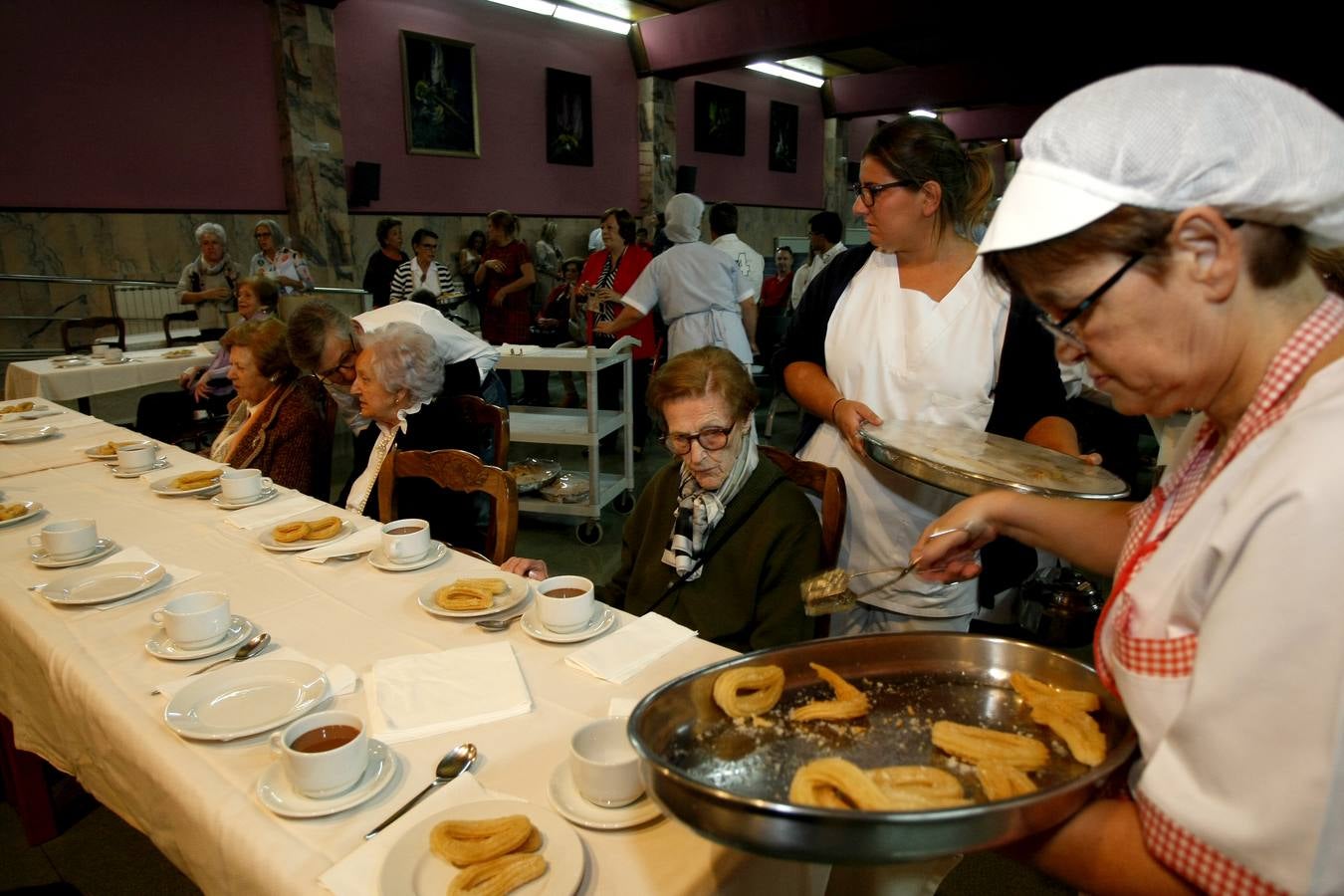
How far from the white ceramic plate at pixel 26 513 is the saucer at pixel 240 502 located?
1.41 feet

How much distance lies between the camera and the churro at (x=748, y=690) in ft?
3.31

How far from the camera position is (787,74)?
14.0m

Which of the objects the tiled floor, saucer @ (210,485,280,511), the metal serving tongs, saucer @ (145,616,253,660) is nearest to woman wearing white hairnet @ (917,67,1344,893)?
the metal serving tongs

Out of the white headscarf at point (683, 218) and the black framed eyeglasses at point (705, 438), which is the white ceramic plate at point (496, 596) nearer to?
the black framed eyeglasses at point (705, 438)

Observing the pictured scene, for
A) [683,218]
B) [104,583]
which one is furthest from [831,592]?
[683,218]

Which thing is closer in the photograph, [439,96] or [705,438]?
[705,438]

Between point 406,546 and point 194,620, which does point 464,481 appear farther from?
point 194,620

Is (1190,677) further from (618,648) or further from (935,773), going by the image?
(618,648)

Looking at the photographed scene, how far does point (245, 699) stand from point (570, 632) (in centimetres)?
53

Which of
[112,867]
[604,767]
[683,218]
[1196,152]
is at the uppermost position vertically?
[683,218]

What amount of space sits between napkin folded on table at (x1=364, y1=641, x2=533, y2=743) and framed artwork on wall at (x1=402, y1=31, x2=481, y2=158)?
8.76 metres

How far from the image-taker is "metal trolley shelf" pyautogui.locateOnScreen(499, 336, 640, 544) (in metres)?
4.45

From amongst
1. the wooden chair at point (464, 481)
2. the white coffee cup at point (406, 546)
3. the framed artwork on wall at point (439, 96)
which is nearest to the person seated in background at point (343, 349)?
the wooden chair at point (464, 481)

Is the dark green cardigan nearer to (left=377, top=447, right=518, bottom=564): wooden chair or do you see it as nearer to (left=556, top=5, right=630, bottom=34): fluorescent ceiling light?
(left=377, top=447, right=518, bottom=564): wooden chair
